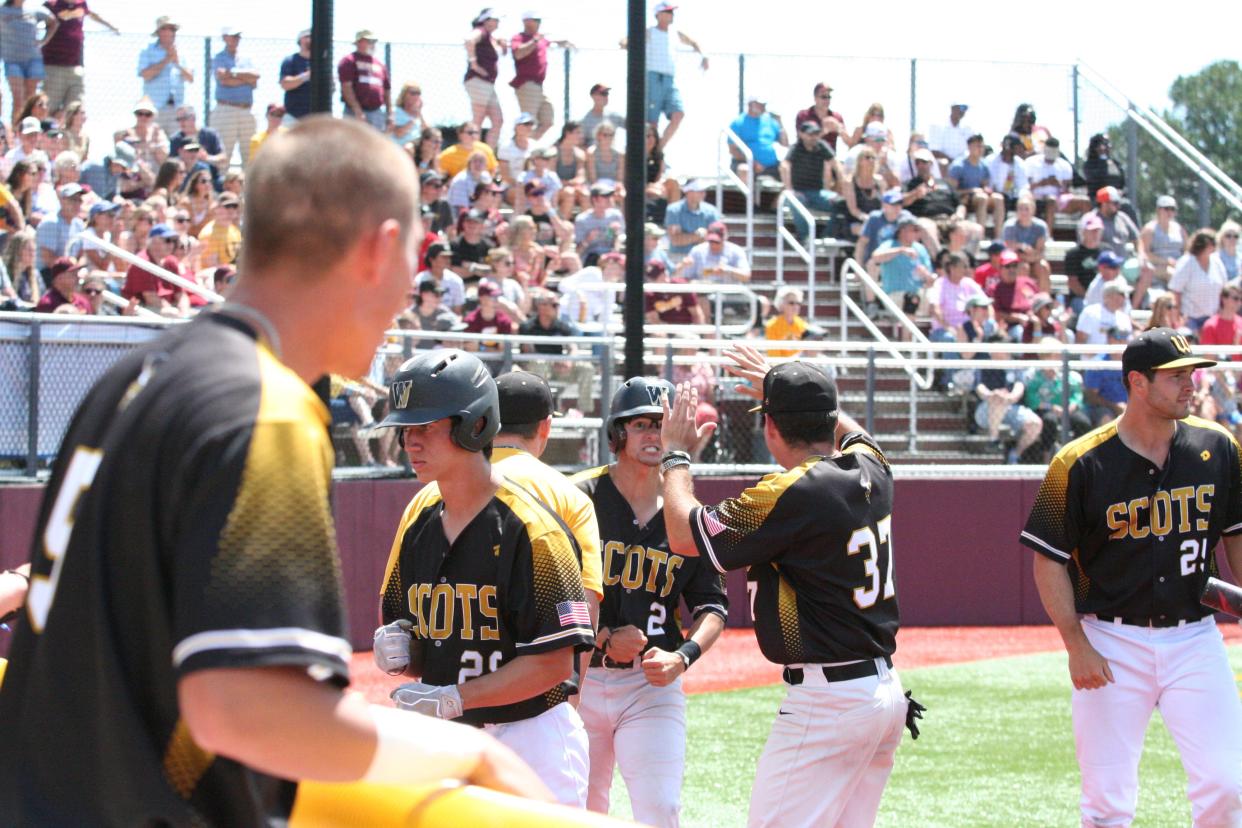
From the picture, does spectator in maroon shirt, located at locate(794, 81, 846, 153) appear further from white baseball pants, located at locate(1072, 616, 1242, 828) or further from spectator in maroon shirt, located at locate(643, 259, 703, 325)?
white baseball pants, located at locate(1072, 616, 1242, 828)

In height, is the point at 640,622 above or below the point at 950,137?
below

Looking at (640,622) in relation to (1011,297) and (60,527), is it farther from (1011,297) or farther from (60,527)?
(1011,297)

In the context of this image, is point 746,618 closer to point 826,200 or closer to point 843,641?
point 826,200

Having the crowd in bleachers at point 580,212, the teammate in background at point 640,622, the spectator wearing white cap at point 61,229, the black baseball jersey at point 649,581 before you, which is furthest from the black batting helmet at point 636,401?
the spectator wearing white cap at point 61,229

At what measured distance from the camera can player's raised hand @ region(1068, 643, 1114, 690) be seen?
5.58 metres

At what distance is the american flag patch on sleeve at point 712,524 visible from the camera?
474 cm

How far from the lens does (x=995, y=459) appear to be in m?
13.5

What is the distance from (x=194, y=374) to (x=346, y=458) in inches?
376

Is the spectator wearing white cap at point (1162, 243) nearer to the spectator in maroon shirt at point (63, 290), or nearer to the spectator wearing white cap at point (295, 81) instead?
the spectator wearing white cap at point (295, 81)

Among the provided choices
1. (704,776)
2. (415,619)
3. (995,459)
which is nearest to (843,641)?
(415,619)

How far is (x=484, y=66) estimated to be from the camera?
15.5 metres

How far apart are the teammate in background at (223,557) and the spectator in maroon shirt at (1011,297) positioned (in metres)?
14.4

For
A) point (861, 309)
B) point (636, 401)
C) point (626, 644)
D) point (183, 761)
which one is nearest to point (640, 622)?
point (626, 644)

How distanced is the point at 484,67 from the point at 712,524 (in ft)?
37.9
